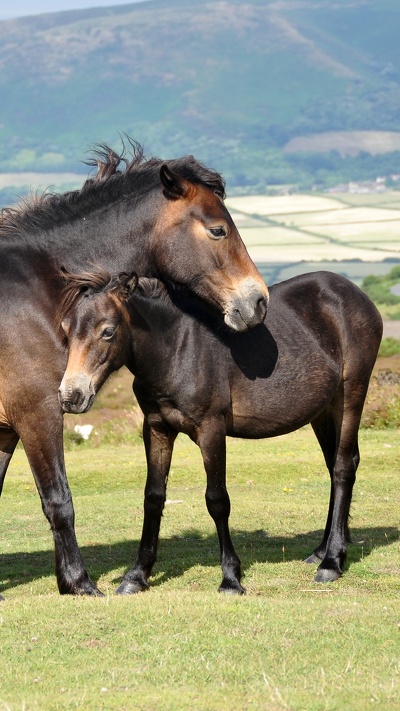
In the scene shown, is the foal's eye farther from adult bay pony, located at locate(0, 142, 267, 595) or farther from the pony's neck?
the pony's neck

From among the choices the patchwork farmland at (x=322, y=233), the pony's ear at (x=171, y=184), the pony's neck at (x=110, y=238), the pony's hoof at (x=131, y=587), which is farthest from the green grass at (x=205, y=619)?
the patchwork farmland at (x=322, y=233)

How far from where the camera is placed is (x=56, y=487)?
8.52m

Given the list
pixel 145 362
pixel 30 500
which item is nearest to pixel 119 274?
pixel 145 362

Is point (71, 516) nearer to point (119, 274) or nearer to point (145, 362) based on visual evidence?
point (145, 362)

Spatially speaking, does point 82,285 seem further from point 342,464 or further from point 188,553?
point 188,553

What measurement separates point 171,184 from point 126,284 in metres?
1.06

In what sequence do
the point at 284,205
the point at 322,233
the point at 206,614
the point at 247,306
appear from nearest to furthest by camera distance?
the point at 206,614 → the point at 247,306 → the point at 322,233 → the point at 284,205

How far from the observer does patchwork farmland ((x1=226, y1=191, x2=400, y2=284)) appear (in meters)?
109

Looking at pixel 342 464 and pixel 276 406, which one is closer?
pixel 276 406

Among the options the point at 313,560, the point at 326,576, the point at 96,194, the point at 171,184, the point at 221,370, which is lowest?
the point at 313,560

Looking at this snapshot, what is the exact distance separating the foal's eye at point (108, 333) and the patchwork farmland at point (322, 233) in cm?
8664

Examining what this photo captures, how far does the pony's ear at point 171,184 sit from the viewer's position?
8.74 m

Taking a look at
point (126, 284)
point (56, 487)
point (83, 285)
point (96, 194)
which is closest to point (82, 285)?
point (83, 285)

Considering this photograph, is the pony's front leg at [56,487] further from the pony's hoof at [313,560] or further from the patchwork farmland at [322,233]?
the patchwork farmland at [322,233]
